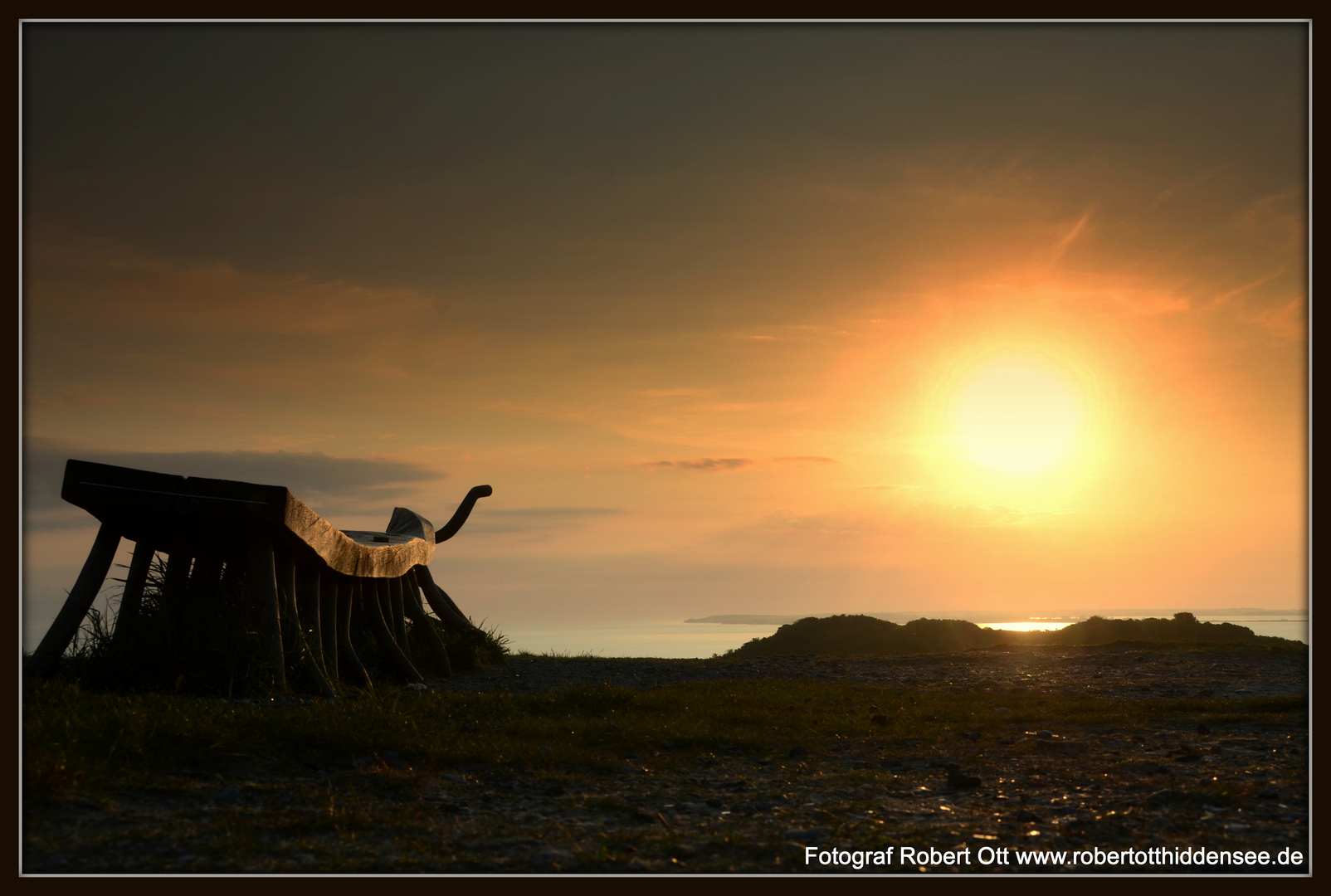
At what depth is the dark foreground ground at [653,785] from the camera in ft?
15.4

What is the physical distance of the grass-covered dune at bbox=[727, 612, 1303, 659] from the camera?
69.0ft

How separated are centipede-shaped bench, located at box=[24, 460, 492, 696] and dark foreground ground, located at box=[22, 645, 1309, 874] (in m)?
1.34

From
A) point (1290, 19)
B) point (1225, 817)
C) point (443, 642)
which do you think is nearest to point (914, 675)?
point (443, 642)

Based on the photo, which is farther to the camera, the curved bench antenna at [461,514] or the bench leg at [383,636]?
the curved bench antenna at [461,514]

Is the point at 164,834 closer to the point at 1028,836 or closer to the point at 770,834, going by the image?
the point at 770,834

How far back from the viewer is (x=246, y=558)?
9.82m

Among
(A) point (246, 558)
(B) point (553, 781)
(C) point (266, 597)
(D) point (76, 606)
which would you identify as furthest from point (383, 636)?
(B) point (553, 781)

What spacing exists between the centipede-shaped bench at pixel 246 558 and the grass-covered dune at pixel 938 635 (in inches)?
431

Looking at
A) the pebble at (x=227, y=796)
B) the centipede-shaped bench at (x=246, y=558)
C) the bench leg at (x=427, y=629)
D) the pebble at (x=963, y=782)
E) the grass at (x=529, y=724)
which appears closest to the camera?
the pebble at (x=227, y=796)

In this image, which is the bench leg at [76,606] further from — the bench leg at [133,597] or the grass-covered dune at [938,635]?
the grass-covered dune at [938,635]

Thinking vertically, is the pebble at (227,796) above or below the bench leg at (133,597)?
below

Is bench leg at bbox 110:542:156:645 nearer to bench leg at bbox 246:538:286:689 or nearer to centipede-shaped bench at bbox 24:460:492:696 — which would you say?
centipede-shaped bench at bbox 24:460:492:696

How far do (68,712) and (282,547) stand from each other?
325 cm

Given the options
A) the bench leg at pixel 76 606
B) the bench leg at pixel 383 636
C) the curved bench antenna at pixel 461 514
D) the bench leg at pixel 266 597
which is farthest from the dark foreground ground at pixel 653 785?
the curved bench antenna at pixel 461 514
